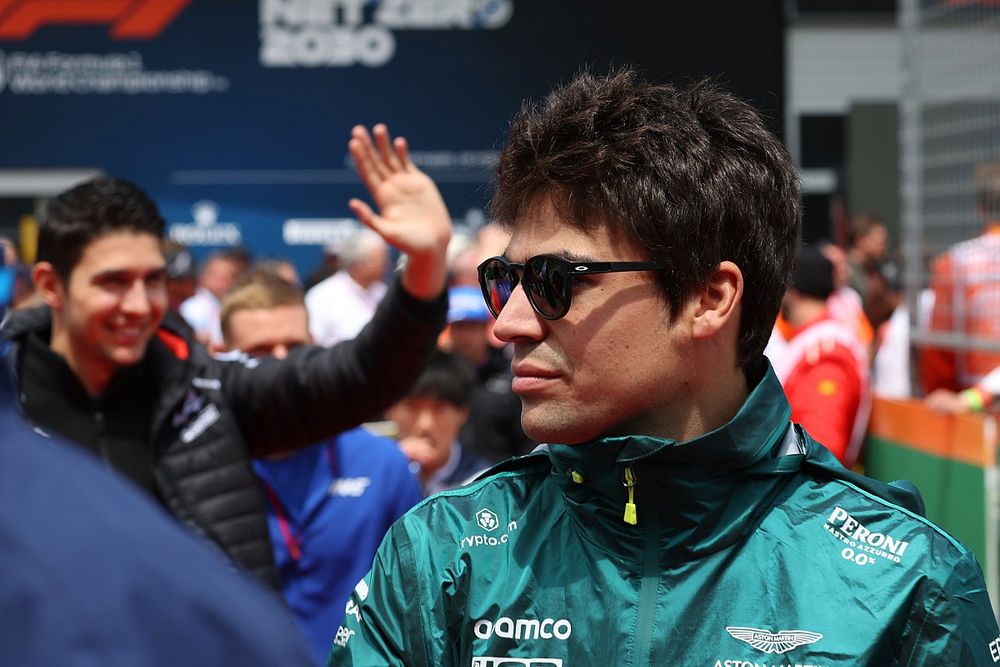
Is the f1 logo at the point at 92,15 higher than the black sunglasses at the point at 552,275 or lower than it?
higher

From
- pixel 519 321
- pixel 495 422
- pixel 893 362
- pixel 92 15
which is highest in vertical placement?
pixel 92 15

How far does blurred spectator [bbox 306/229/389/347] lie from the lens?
1027cm

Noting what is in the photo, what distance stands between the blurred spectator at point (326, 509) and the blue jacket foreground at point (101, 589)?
2.94 m

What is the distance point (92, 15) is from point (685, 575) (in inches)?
522

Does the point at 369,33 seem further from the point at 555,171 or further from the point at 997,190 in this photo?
the point at 555,171

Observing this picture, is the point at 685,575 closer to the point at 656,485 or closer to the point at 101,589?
the point at 656,485

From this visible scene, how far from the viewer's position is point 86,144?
1380cm

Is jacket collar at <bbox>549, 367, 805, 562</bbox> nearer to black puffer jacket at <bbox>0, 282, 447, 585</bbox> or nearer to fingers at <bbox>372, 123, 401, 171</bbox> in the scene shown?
black puffer jacket at <bbox>0, 282, 447, 585</bbox>


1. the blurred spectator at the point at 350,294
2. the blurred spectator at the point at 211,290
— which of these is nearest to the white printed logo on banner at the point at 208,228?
the blurred spectator at the point at 211,290

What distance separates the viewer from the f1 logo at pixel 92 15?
13742 millimetres

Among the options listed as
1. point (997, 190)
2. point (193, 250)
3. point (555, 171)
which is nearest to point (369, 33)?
point (193, 250)

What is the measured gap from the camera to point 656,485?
6.21ft

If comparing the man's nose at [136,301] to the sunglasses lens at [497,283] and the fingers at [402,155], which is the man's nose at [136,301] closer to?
the fingers at [402,155]

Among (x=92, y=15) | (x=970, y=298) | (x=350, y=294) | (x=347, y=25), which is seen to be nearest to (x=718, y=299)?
(x=970, y=298)
